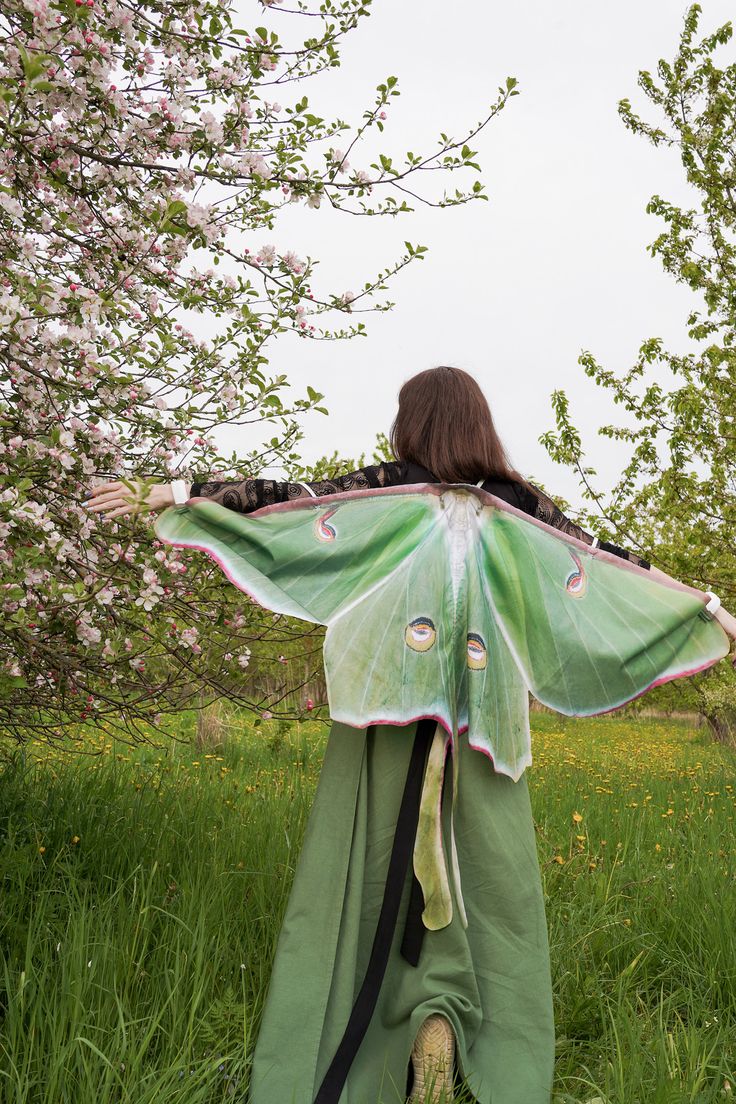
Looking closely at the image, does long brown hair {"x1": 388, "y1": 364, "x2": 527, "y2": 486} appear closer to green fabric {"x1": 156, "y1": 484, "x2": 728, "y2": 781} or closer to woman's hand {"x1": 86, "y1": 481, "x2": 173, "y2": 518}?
green fabric {"x1": 156, "y1": 484, "x2": 728, "y2": 781}

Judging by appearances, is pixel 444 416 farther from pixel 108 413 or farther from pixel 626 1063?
pixel 626 1063

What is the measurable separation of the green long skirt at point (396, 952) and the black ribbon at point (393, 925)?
4 centimetres

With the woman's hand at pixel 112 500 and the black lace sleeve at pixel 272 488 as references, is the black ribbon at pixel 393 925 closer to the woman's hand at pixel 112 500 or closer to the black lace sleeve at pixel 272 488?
the black lace sleeve at pixel 272 488

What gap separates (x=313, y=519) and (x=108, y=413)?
67cm

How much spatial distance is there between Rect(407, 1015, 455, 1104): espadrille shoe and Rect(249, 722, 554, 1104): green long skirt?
0.03 metres

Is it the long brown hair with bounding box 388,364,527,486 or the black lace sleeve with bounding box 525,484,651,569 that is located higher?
the long brown hair with bounding box 388,364,527,486

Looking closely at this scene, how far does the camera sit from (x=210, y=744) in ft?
24.0

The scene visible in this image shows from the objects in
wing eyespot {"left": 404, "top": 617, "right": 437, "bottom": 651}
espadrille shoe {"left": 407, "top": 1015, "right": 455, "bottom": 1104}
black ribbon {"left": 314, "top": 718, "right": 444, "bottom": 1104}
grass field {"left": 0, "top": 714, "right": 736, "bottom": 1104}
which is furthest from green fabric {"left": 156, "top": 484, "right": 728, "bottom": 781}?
grass field {"left": 0, "top": 714, "right": 736, "bottom": 1104}


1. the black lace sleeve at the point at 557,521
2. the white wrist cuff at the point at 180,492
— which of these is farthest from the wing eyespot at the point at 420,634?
the white wrist cuff at the point at 180,492

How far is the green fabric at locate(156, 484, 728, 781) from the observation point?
Result: 100 inches

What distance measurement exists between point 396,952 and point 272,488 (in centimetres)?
139

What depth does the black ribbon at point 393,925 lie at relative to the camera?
7.73 feet

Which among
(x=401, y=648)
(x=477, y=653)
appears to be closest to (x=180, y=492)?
(x=401, y=648)

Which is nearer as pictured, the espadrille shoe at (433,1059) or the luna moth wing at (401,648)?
the espadrille shoe at (433,1059)
